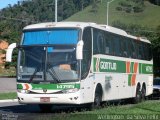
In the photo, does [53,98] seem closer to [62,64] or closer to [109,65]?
[62,64]

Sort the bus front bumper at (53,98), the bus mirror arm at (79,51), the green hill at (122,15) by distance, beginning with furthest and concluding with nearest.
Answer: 1. the green hill at (122,15)
2. the bus front bumper at (53,98)
3. the bus mirror arm at (79,51)

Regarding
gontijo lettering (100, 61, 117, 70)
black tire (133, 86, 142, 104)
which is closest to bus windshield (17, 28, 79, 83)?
gontijo lettering (100, 61, 117, 70)

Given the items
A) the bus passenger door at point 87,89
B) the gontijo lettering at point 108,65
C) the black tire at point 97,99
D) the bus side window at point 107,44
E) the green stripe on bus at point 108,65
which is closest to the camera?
the bus passenger door at point 87,89

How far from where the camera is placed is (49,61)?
18.7 meters

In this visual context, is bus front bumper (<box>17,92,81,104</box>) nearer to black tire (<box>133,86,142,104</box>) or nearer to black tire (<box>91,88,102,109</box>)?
black tire (<box>91,88,102,109</box>)

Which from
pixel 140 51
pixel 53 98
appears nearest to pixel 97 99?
pixel 53 98

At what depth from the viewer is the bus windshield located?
1866cm

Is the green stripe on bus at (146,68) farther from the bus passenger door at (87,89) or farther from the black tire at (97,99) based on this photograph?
the bus passenger door at (87,89)

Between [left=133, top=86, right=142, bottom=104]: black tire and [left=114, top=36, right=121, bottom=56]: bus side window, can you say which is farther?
[left=133, top=86, right=142, bottom=104]: black tire

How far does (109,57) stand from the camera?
22.1m

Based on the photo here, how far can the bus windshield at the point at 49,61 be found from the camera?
18.7m

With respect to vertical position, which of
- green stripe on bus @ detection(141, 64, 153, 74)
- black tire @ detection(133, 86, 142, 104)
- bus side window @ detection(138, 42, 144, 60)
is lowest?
black tire @ detection(133, 86, 142, 104)

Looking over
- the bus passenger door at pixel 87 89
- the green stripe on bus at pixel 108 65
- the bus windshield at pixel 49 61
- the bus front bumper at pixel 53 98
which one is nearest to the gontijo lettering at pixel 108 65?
the green stripe on bus at pixel 108 65

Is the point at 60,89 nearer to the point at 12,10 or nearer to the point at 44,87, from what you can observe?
the point at 44,87
